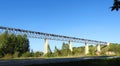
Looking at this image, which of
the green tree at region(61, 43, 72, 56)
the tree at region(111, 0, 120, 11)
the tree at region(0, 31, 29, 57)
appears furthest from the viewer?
the green tree at region(61, 43, 72, 56)

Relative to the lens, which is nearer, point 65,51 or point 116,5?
point 116,5

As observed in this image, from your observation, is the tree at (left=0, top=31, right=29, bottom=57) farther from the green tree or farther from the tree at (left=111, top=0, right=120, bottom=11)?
the tree at (left=111, top=0, right=120, bottom=11)

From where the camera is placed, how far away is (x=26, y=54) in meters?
49.6

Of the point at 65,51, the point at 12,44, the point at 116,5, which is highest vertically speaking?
the point at 116,5

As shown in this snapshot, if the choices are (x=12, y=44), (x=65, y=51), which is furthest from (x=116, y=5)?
(x=65, y=51)

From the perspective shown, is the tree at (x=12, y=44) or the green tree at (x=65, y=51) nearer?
the tree at (x=12, y=44)

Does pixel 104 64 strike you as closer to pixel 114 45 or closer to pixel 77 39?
pixel 77 39

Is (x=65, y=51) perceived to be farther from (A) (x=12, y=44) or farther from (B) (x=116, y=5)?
(B) (x=116, y=5)

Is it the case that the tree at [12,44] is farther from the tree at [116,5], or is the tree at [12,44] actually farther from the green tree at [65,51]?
the tree at [116,5]

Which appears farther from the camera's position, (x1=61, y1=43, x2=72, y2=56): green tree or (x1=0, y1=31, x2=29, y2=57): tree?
(x1=61, y1=43, x2=72, y2=56): green tree

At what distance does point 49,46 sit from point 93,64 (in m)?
40.7

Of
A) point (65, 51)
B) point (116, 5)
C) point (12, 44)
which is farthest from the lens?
point (65, 51)

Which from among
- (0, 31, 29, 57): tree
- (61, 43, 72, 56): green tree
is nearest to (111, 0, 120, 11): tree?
(0, 31, 29, 57): tree

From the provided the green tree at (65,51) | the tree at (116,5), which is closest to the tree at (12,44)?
the green tree at (65,51)
